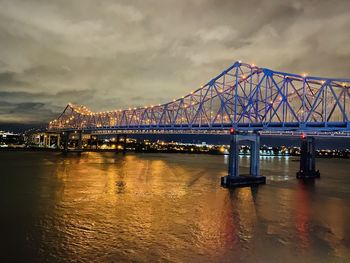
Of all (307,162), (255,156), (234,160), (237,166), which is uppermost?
(255,156)

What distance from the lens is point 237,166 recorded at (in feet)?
127

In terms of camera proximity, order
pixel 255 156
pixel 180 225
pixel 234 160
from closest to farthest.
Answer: pixel 180 225 < pixel 234 160 < pixel 255 156

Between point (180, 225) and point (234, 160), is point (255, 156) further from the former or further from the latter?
point (180, 225)

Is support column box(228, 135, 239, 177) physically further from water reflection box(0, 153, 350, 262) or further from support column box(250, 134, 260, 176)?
water reflection box(0, 153, 350, 262)

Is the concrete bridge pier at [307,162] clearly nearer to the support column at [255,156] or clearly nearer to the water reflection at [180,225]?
the support column at [255,156]

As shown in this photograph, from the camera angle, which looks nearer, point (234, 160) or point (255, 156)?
point (234, 160)

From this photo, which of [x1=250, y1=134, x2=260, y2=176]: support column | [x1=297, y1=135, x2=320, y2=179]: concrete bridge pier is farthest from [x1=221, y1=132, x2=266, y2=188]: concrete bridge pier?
[x1=297, y1=135, x2=320, y2=179]: concrete bridge pier

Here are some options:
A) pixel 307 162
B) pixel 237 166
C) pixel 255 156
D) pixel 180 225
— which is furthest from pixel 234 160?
pixel 307 162

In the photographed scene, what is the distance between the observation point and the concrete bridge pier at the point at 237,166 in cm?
3741

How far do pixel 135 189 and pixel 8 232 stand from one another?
17194mm

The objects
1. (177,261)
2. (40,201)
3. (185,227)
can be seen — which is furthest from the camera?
(40,201)

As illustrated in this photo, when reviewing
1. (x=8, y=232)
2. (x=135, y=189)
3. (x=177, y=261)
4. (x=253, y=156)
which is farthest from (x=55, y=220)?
(x=253, y=156)

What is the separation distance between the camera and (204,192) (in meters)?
32.6

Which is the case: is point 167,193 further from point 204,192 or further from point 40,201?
point 40,201
